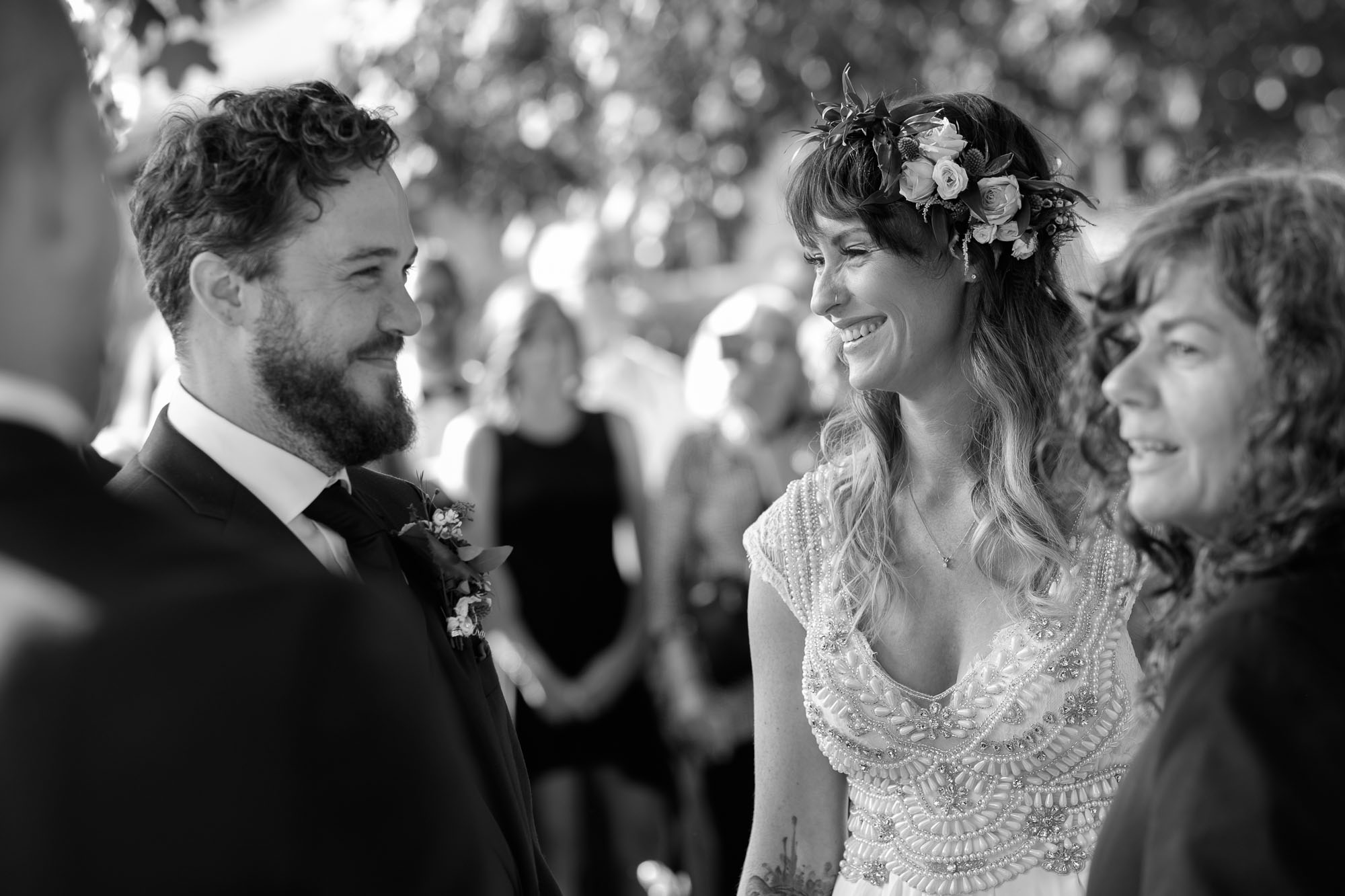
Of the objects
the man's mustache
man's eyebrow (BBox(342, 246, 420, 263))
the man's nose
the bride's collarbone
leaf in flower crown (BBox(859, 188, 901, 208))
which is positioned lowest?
the bride's collarbone

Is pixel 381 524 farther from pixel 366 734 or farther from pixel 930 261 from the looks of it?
pixel 366 734

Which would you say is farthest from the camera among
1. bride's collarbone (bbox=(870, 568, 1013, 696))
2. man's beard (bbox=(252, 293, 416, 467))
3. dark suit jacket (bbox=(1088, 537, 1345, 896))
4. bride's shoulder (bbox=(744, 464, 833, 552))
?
bride's shoulder (bbox=(744, 464, 833, 552))

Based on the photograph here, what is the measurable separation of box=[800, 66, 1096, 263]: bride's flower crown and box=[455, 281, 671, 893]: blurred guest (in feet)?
8.91

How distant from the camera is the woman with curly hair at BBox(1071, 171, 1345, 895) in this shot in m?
1.45

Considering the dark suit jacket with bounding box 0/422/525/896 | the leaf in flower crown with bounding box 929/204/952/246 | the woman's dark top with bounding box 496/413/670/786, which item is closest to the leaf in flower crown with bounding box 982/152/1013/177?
the leaf in flower crown with bounding box 929/204/952/246

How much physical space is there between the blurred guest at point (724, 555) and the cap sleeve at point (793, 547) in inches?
80.4

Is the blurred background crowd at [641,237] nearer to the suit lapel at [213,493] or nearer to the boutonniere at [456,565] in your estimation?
the suit lapel at [213,493]

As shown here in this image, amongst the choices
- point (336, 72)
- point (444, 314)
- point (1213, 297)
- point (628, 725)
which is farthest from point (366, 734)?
point (336, 72)

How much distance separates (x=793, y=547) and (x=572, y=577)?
262 centimetres

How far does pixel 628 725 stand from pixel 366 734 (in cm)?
435

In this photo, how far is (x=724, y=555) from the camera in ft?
17.7

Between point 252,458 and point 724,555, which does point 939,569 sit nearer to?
point 252,458

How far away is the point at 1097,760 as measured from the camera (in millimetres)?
2711

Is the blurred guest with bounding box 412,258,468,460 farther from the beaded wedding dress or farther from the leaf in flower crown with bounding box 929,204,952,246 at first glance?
the beaded wedding dress
